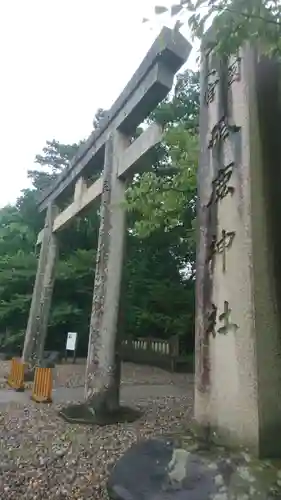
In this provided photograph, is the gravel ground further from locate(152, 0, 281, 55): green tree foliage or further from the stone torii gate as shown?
locate(152, 0, 281, 55): green tree foliage

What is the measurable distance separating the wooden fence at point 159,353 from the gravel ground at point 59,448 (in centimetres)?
572

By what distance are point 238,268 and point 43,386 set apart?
194 inches

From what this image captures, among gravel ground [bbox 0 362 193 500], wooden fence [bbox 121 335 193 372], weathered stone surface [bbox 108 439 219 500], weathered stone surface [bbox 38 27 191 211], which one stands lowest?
gravel ground [bbox 0 362 193 500]

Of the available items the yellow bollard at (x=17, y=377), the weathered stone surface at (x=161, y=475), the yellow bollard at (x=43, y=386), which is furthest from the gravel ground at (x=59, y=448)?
the yellow bollard at (x=17, y=377)

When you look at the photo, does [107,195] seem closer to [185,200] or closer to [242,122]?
[185,200]

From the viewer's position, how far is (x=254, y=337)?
250 centimetres

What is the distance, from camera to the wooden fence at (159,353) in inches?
482

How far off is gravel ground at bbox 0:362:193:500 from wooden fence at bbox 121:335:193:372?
5716 mm

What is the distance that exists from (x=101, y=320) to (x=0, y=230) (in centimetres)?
1324

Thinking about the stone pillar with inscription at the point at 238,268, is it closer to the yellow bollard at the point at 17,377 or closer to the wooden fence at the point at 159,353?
the yellow bollard at the point at 17,377

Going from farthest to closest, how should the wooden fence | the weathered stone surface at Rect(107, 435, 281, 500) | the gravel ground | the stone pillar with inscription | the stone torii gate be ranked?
the wooden fence
the stone torii gate
the gravel ground
the stone pillar with inscription
the weathered stone surface at Rect(107, 435, 281, 500)

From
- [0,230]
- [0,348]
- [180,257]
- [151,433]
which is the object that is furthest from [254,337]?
[0,230]

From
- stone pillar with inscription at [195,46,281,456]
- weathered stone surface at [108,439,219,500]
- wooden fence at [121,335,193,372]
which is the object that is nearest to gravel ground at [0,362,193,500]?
weathered stone surface at [108,439,219,500]

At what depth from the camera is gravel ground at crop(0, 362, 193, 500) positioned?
3.21m
